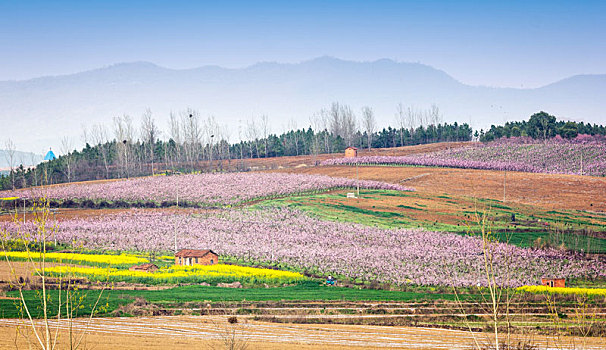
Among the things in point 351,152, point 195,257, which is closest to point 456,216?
point 195,257

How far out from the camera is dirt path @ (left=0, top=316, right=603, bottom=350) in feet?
86.6

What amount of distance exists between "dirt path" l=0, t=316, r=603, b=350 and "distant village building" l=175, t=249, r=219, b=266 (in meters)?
19.2

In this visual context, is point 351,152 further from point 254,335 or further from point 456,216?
point 254,335

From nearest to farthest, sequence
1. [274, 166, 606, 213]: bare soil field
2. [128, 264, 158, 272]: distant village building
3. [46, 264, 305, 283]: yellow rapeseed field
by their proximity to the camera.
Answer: [46, 264, 305, 283]: yellow rapeseed field, [128, 264, 158, 272]: distant village building, [274, 166, 606, 213]: bare soil field

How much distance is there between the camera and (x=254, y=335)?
28.5 metres

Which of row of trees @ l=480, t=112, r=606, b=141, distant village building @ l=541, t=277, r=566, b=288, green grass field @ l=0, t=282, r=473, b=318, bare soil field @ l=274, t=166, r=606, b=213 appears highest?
row of trees @ l=480, t=112, r=606, b=141

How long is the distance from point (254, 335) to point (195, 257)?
23.3 metres

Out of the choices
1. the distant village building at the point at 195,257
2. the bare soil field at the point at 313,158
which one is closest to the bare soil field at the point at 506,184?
the bare soil field at the point at 313,158

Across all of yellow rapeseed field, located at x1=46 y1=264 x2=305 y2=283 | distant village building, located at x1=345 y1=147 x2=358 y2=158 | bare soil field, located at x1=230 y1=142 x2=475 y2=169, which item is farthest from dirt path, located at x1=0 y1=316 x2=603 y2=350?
distant village building, located at x1=345 y1=147 x2=358 y2=158

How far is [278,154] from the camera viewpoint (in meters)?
152

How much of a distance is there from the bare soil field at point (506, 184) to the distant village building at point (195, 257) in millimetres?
32726

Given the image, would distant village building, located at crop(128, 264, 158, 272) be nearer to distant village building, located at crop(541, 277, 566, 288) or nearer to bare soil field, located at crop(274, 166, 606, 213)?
distant village building, located at crop(541, 277, 566, 288)

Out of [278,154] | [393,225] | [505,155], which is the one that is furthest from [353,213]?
[278,154]

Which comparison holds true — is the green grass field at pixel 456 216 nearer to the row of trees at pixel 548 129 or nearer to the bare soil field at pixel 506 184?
the bare soil field at pixel 506 184
